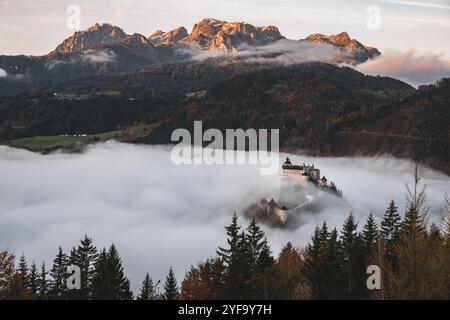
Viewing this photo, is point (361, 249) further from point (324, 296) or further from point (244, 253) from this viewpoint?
point (244, 253)

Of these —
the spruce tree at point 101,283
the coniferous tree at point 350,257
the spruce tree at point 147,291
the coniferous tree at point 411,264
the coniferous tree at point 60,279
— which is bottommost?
the spruce tree at point 147,291

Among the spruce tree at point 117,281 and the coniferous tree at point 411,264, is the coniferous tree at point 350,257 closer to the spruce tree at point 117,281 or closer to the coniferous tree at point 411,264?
the coniferous tree at point 411,264

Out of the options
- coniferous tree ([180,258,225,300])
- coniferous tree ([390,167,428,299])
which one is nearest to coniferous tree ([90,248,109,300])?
coniferous tree ([180,258,225,300])

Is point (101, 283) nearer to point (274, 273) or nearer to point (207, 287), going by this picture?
point (207, 287)

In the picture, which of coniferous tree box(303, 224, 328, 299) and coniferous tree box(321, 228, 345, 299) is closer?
coniferous tree box(321, 228, 345, 299)

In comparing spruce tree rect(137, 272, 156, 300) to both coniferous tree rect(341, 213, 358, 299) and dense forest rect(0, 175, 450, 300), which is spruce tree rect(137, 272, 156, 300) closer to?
dense forest rect(0, 175, 450, 300)

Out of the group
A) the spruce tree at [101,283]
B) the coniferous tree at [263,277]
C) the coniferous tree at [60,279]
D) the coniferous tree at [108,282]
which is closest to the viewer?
the coniferous tree at [263,277]

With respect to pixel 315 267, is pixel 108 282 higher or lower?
lower

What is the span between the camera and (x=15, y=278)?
55.7m

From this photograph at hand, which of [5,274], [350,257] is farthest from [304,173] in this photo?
[5,274]

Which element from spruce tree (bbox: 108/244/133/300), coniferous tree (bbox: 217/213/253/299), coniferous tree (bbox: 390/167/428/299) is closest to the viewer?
coniferous tree (bbox: 390/167/428/299)

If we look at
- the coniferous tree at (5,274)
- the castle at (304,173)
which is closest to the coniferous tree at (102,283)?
the coniferous tree at (5,274)

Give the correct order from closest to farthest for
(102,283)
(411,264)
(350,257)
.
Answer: (411,264) < (102,283) < (350,257)
